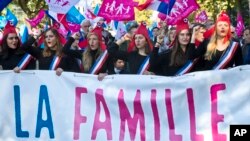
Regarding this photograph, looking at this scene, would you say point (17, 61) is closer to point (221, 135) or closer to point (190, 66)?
point (190, 66)

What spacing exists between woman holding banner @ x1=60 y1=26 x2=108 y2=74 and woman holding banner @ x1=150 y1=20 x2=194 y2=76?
67 cm

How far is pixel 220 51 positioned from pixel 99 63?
1.59 metres

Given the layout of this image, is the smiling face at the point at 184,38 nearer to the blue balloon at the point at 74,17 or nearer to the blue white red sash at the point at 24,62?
the blue white red sash at the point at 24,62

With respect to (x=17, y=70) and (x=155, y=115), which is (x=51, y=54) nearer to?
(x=17, y=70)

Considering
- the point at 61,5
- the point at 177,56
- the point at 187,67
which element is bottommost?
the point at 187,67

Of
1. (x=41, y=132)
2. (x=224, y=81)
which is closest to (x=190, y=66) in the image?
(x=224, y=81)

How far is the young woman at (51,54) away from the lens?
8547mm

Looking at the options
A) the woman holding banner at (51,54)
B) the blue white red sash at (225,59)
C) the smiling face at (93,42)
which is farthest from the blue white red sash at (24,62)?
the blue white red sash at (225,59)

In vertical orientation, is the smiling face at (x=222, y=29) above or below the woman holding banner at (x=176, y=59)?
above

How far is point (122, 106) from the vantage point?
7.43 metres

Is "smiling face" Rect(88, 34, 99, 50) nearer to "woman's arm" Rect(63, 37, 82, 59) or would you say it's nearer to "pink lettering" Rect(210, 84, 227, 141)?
"woman's arm" Rect(63, 37, 82, 59)

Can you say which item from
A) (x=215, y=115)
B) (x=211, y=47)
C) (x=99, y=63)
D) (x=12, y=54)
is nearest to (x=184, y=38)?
(x=211, y=47)

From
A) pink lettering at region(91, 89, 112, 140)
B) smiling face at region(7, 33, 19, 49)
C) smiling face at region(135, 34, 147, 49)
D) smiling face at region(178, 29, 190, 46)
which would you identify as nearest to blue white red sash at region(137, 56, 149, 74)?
smiling face at region(135, 34, 147, 49)

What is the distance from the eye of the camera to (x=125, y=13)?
12.3m
